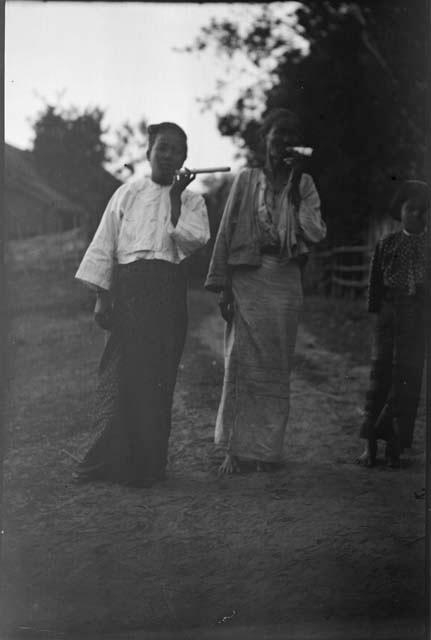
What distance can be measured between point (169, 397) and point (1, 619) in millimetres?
1289

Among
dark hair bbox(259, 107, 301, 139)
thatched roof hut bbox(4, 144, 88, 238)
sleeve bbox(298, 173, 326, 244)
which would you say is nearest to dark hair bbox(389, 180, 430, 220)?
sleeve bbox(298, 173, 326, 244)

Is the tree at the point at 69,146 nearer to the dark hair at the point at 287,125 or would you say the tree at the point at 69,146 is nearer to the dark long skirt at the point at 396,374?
the dark hair at the point at 287,125

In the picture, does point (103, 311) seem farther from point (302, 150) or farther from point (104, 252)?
point (302, 150)

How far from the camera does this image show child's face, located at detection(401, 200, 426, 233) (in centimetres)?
351

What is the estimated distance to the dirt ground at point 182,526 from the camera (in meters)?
2.50

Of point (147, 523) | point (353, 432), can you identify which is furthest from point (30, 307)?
point (353, 432)

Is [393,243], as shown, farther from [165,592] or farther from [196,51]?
[165,592]

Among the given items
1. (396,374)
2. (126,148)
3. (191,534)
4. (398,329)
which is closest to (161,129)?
(126,148)

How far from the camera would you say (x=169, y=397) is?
11.4ft

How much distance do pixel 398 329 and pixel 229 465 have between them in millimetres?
1055

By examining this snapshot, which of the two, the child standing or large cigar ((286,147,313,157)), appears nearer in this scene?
the child standing

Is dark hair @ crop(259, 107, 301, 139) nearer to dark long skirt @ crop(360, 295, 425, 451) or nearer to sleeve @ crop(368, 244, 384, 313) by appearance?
sleeve @ crop(368, 244, 384, 313)

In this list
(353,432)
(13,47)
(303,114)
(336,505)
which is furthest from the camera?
(353,432)

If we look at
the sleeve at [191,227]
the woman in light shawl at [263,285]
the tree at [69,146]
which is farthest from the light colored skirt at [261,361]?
the tree at [69,146]
